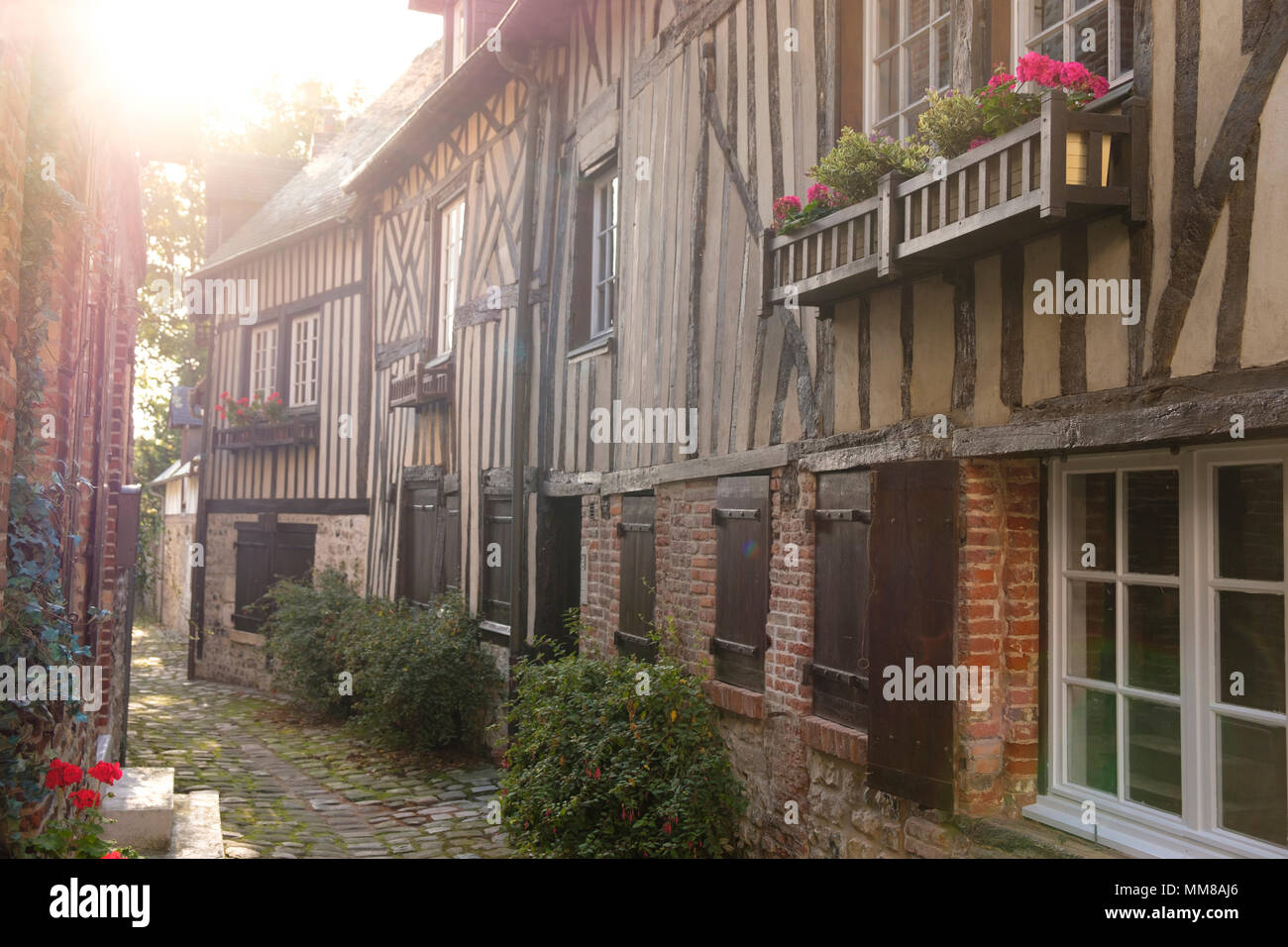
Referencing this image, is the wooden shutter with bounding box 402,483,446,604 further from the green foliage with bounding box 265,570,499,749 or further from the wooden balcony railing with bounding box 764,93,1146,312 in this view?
the wooden balcony railing with bounding box 764,93,1146,312

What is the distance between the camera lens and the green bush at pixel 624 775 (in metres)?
5.50

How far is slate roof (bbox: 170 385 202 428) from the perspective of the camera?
19.2 m

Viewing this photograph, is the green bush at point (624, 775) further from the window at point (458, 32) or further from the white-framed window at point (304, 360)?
the white-framed window at point (304, 360)

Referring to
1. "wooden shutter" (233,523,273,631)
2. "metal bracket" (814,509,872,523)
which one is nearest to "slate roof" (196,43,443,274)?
"wooden shutter" (233,523,273,631)

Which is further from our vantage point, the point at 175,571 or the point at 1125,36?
the point at 175,571

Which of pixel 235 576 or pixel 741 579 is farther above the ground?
pixel 741 579

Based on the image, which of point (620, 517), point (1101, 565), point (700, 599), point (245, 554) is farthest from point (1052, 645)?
point (245, 554)

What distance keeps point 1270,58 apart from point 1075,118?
1.65 ft

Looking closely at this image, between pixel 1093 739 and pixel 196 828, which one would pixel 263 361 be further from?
pixel 1093 739

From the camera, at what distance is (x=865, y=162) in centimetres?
439

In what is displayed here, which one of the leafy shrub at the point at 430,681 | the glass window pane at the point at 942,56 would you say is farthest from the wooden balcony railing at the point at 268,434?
the glass window pane at the point at 942,56

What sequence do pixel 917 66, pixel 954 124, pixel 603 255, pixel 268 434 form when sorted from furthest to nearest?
pixel 268 434 → pixel 603 255 → pixel 917 66 → pixel 954 124

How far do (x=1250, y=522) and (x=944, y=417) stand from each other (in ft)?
3.97

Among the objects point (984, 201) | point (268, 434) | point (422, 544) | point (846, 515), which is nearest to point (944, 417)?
point (846, 515)
